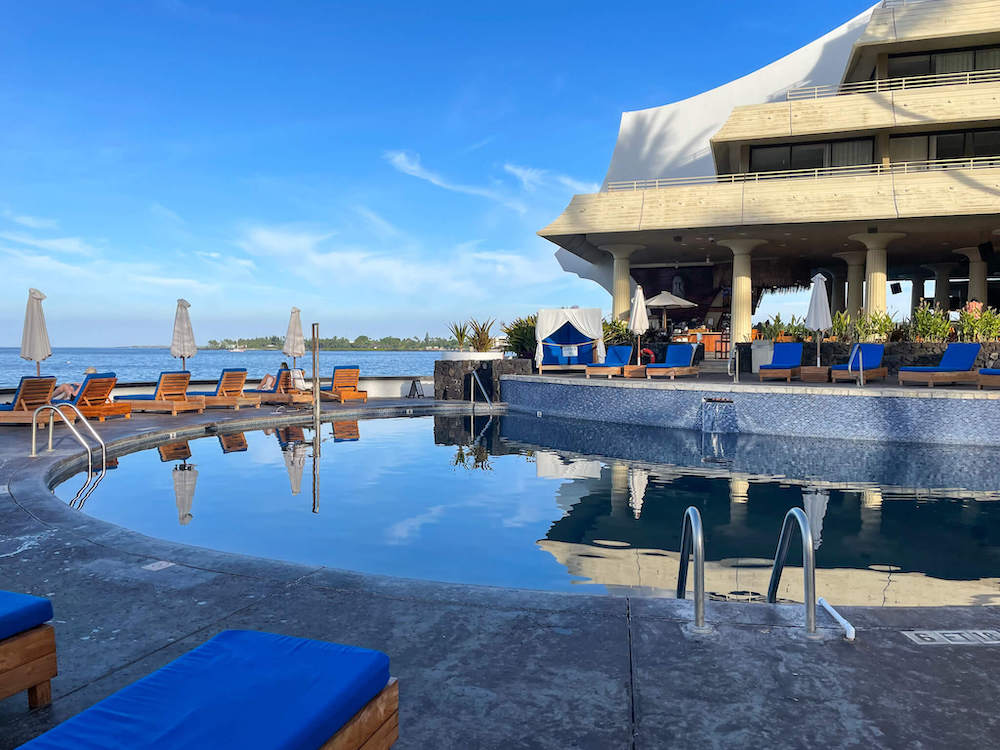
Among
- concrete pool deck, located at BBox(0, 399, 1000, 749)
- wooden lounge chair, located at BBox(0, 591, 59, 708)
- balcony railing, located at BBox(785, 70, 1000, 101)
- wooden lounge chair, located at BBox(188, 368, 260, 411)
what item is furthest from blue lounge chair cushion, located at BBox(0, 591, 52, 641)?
balcony railing, located at BBox(785, 70, 1000, 101)

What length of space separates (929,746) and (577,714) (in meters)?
1.11

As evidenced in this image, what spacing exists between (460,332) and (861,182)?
44.7ft

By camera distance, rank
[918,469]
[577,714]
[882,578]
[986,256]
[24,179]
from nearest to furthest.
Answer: [577,714] < [882,578] < [918,469] < [24,179] < [986,256]

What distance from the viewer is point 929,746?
2.04 m

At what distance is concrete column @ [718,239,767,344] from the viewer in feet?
75.8

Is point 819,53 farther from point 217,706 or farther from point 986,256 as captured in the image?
point 217,706

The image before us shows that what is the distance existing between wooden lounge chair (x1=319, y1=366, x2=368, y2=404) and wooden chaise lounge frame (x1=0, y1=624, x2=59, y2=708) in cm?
1361

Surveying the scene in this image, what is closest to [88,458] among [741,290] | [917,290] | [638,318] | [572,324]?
[572,324]

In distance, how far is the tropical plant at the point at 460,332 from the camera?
63.1ft

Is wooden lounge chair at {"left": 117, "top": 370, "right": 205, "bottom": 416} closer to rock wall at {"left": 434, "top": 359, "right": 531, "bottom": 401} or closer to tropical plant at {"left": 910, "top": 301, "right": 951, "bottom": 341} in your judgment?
rock wall at {"left": 434, "top": 359, "right": 531, "bottom": 401}

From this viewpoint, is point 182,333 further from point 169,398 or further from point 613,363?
point 613,363

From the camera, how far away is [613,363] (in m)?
17.7

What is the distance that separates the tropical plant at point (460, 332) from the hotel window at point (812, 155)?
13.9 meters

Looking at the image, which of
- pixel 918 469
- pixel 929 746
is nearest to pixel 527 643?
pixel 929 746
